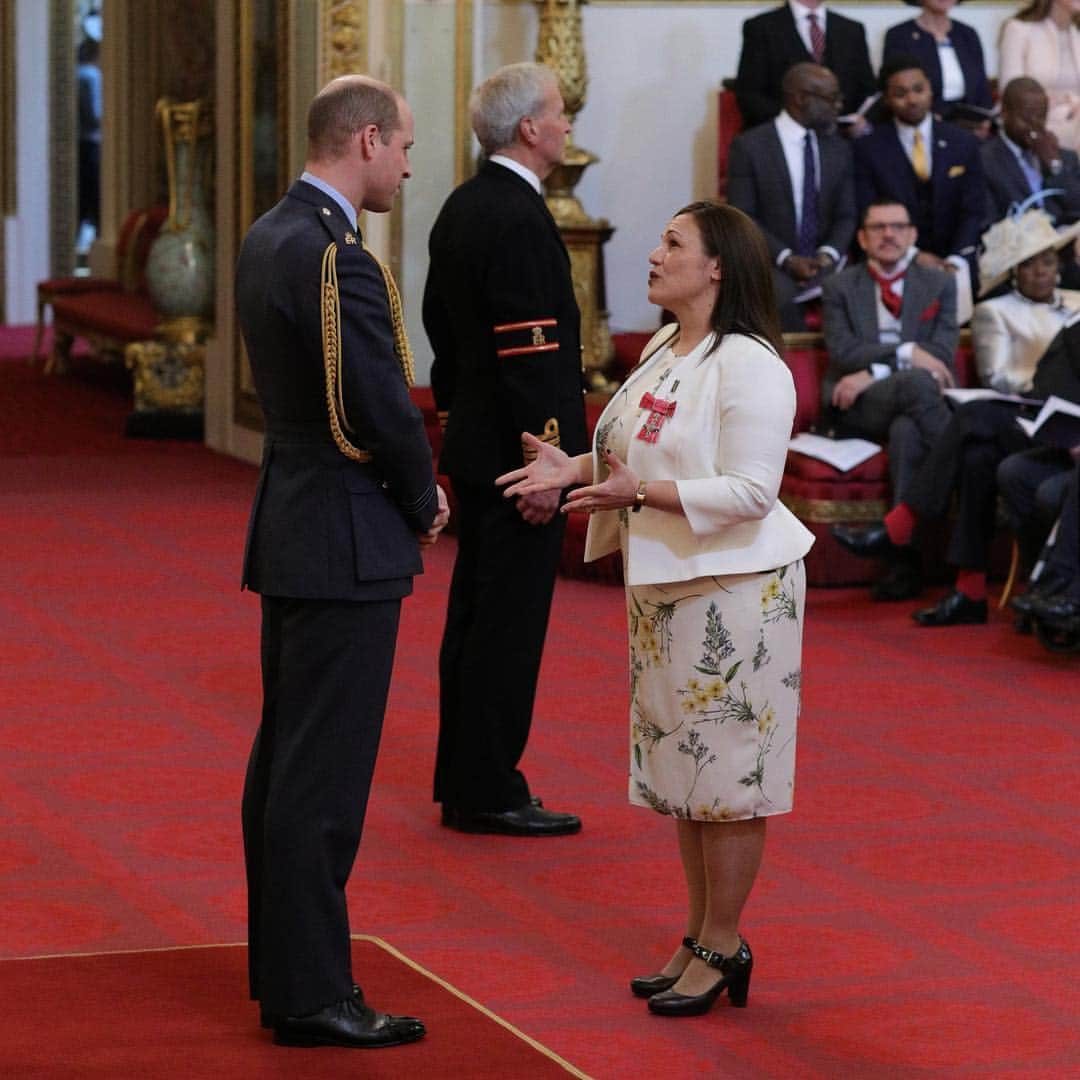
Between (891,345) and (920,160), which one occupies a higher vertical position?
(920,160)

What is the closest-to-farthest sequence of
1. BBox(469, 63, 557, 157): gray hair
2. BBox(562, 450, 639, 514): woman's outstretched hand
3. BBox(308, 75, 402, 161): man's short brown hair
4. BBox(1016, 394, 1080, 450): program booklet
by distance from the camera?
BBox(308, 75, 402, 161): man's short brown hair < BBox(562, 450, 639, 514): woman's outstretched hand < BBox(469, 63, 557, 157): gray hair < BBox(1016, 394, 1080, 450): program booklet

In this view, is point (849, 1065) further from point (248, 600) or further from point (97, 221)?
point (97, 221)

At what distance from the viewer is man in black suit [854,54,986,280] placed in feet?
32.6

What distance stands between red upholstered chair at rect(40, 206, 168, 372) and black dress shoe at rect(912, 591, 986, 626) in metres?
7.02

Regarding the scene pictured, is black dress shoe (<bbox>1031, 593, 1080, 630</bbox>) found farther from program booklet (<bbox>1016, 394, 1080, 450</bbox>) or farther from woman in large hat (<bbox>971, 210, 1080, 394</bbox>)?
woman in large hat (<bbox>971, 210, 1080, 394</bbox>)

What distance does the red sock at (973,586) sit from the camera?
26.2ft

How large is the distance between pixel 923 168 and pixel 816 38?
1.10m

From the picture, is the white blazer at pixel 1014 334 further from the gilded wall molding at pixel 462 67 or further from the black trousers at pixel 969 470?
the gilded wall molding at pixel 462 67

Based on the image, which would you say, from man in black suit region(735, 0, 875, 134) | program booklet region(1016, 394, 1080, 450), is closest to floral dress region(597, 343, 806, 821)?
program booklet region(1016, 394, 1080, 450)

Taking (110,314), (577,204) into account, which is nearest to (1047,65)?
(577,204)

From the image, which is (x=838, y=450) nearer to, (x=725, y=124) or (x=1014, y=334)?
(x=1014, y=334)

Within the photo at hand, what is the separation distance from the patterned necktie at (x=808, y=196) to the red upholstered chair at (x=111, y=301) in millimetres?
5234

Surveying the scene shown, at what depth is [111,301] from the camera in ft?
50.4

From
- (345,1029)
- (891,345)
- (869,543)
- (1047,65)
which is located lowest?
(345,1029)
